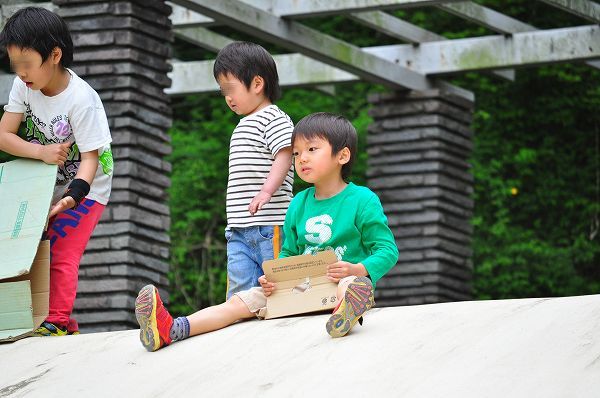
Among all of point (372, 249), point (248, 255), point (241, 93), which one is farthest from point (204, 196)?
point (372, 249)

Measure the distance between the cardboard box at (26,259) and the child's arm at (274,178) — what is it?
0.98m

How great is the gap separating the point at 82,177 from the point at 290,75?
20.5 feet

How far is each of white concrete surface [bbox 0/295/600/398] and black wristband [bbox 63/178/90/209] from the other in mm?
676

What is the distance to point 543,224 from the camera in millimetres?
16531

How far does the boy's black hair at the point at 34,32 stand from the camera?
6.57 metres

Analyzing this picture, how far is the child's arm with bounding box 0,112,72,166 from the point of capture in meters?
6.54

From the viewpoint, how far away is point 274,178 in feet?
20.6

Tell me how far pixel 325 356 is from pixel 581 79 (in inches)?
457

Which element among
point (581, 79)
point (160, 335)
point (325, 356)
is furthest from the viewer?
point (581, 79)

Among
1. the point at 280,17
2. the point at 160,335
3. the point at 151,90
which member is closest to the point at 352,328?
the point at 160,335

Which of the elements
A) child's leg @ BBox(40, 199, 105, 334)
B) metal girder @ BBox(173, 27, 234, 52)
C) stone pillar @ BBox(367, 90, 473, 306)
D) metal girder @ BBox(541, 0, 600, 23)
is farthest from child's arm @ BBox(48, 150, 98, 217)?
stone pillar @ BBox(367, 90, 473, 306)

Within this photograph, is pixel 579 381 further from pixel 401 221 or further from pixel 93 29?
pixel 401 221

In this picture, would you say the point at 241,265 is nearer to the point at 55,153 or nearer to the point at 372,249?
the point at 372,249

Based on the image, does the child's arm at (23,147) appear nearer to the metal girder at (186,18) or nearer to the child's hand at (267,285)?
the child's hand at (267,285)
